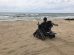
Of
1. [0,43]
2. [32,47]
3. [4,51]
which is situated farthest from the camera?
[0,43]

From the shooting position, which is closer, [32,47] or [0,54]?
[0,54]

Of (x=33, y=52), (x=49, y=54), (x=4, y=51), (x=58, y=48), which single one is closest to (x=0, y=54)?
(x=4, y=51)

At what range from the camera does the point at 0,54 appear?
8023mm

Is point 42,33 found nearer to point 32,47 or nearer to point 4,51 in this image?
point 32,47

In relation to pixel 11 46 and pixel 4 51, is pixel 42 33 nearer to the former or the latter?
pixel 11 46

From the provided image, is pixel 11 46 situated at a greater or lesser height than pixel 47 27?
lesser

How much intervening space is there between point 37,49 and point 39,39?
2311mm

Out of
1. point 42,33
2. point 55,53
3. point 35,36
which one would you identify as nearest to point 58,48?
point 55,53

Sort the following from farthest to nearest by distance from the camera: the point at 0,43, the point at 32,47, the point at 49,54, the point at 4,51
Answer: the point at 0,43 → the point at 32,47 → the point at 4,51 → the point at 49,54

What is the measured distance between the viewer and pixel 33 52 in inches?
→ 327

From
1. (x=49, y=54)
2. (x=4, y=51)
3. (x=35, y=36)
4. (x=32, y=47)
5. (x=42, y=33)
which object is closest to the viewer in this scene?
(x=49, y=54)

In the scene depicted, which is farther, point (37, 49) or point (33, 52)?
point (37, 49)

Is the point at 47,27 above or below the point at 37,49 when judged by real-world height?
above

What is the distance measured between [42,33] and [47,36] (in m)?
0.45
